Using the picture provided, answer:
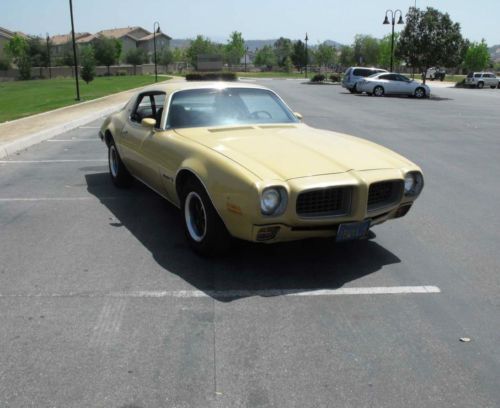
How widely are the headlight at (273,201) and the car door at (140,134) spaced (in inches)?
77.2

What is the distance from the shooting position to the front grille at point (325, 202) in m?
4.11

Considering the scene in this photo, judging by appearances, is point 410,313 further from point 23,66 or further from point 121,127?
point 23,66

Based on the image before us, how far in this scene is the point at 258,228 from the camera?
13.3ft

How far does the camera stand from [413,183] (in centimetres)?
466

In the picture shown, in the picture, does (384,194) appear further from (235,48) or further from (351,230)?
(235,48)

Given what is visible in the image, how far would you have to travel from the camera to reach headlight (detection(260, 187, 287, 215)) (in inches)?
155

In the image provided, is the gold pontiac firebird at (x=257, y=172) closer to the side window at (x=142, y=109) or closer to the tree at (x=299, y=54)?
the side window at (x=142, y=109)

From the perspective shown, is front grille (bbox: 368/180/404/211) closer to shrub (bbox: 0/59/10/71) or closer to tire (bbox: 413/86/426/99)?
tire (bbox: 413/86/426/99)

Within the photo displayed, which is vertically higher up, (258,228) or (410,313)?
(258,228)

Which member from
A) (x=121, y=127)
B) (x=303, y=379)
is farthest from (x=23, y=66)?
(x=303, y=379)

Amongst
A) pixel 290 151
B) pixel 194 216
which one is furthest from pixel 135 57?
pixel 290 151

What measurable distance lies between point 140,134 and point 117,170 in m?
1.41

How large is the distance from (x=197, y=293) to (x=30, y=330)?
115 cm

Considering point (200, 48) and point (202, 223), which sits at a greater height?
point (200, 48)
